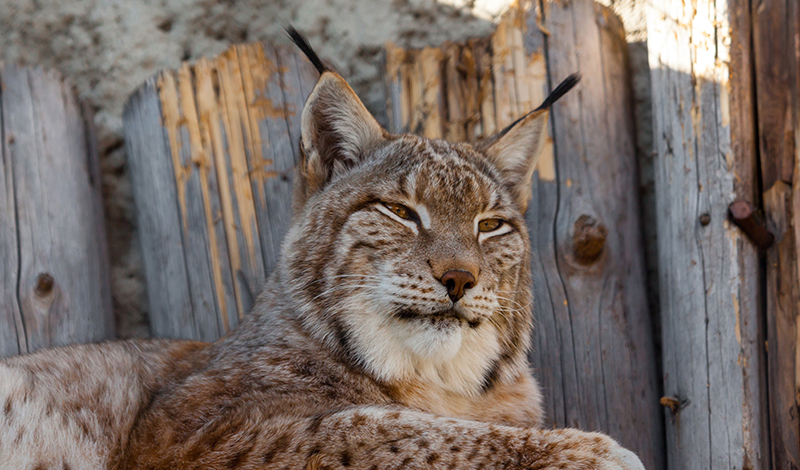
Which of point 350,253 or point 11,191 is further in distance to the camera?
point 11,191

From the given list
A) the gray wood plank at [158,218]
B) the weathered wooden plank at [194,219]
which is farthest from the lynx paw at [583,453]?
the gray wood plank at [158,218]

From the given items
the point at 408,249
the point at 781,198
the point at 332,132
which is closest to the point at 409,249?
the point at 408,249

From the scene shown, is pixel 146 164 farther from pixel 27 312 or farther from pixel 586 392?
pixel 586 392

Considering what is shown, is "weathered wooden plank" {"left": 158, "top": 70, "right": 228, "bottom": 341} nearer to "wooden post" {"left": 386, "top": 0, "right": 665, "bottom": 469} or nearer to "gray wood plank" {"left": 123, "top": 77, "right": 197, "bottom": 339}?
"gray wood plank" {"left": 123, "top": 77, "right": 197, "bottom": 339}

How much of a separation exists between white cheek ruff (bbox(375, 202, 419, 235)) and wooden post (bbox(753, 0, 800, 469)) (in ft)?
4.88

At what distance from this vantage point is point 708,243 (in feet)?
9.04

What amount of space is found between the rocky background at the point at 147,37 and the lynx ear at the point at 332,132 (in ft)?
3.32

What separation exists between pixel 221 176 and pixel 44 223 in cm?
90

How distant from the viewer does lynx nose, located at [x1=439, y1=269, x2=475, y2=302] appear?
221cm

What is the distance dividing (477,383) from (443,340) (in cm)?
39

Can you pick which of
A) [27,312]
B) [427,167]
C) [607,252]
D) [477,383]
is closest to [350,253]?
[427,167]

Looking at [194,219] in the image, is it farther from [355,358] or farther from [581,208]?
[581,208]

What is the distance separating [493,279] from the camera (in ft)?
8.02

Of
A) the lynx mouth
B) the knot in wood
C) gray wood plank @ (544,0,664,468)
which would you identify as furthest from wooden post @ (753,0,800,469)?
the lynx mouth
